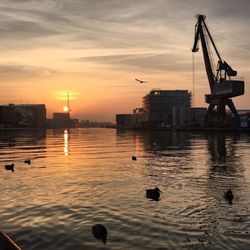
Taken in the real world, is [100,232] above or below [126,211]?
above

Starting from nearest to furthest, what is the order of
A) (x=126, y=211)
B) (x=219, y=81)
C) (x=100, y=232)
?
(x=100, y=232), (x=126, y=211), (x=219, y=81)

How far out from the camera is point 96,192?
945 inches

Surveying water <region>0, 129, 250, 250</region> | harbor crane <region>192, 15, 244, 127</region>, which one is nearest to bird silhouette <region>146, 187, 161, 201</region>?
water <region>0, 129, 250, 250</region>

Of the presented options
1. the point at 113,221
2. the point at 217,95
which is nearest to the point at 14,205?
the point at 113,221

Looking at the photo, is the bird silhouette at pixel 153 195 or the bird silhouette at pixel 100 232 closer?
the bird silhouette at pixel 100 232

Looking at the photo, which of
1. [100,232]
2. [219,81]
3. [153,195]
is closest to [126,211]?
[153,195]

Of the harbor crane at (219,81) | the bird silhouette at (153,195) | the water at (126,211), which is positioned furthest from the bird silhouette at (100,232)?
the harbor crane at (219,81)

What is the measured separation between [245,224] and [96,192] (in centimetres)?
1055

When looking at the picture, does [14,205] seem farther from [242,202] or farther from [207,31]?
[207,31]

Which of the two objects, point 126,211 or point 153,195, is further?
point 153,195

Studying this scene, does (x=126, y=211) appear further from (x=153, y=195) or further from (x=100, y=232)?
(x=100, y=232)

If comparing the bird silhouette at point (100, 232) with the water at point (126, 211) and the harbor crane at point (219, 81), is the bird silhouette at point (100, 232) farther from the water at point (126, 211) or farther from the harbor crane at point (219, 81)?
the harbor crane at point (219, 81)

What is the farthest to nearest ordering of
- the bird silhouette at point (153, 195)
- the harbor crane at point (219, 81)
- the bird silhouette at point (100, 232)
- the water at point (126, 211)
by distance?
1. the harbor crane at point (219, 81)
2. the bird silhouette at point (153, 195)
3. the bird silhouette at point (100, 232)
4. the water at point (126, 211)

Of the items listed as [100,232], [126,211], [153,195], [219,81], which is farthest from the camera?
[219,81]
